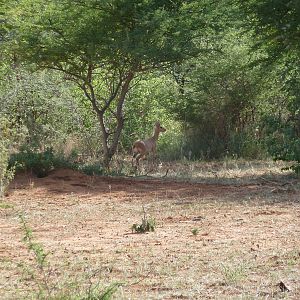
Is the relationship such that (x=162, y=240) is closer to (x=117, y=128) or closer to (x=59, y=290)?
(x=59, y=290)

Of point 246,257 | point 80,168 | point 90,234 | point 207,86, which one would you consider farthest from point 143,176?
point 246,257

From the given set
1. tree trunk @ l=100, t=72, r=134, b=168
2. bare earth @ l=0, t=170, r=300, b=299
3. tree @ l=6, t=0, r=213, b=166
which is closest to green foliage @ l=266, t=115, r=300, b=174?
bare earth @ l=0, t=170, r=300, b=299

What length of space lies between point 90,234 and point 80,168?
7728 mm

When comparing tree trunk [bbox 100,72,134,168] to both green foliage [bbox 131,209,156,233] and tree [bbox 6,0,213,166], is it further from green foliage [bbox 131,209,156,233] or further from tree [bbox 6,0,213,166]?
green foliage [bbox 131,209,156,233]

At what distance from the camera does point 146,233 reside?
9344 mm

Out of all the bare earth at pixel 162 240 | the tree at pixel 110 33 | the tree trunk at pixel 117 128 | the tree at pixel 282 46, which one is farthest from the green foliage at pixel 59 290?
the tree trunk at pixel 117 128

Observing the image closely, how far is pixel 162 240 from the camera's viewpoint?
882 centimetres

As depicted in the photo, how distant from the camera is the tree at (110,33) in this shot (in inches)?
697

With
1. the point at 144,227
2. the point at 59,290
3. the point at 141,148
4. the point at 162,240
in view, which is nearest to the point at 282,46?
the point at 141,148

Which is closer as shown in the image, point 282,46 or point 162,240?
point 162,240

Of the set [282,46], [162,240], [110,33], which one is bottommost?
[162,240]

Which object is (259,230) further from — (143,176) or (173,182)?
(143,176)

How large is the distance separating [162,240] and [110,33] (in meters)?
10.3

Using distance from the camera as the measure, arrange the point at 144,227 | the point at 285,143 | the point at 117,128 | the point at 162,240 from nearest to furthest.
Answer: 1. the point at 162,240
2. the point at 144,227
3. the point at 285,143
4. the point at 117,128
